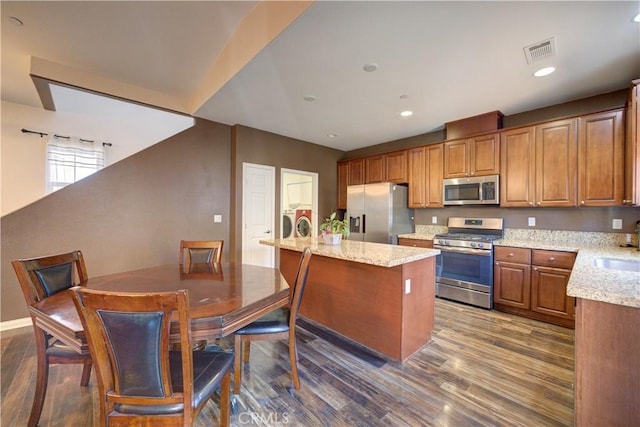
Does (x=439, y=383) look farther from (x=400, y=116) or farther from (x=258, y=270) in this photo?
(x=400, y=116)

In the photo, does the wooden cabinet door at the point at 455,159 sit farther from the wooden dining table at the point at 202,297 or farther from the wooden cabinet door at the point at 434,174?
the wooden dining table at the point at 202,297

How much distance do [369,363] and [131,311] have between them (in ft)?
6.10

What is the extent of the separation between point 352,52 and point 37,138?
3610 mm

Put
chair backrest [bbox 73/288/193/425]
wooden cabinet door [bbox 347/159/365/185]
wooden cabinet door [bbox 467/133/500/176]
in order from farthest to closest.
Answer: wooden cabinet door [bbox 347/159/365/185] → wooden cabinet door [bbox 467/133/500/176] → chair backrest [bbox 73/288/193/425]

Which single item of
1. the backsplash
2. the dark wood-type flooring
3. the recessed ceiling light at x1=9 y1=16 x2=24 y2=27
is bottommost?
the dark wood-type flooring

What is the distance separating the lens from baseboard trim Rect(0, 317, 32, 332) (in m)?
2.81

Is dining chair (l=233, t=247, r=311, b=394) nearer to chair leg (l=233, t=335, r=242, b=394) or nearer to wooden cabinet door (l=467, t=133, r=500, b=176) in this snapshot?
chair leg (l=233, t=335, r=242, b=394)

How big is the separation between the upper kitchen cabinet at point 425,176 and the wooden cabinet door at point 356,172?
3.29 ft

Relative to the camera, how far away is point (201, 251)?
2650mm

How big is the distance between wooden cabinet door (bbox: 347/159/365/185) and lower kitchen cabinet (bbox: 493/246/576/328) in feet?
8.62

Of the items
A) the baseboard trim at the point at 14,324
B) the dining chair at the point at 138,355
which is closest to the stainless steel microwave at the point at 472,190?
the dining chair at the point at 138,355

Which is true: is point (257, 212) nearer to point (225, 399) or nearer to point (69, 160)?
point (69, 160)

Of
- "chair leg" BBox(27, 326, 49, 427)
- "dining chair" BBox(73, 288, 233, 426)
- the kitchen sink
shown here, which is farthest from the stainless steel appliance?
"chair leg" BBox(27, 326, 49, 427)

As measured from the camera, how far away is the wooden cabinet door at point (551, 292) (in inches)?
110
